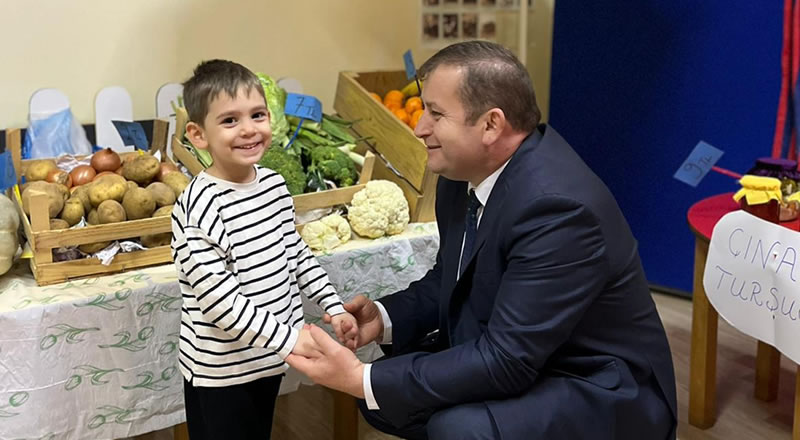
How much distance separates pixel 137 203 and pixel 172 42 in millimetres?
1134

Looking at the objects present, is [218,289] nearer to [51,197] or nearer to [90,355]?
[90,355]

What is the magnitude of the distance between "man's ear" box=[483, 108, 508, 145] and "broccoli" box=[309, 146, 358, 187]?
809 mm

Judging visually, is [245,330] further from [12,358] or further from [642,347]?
[642,347]

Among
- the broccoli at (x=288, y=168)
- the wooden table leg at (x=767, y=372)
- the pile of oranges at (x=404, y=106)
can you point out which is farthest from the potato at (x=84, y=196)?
the wooden table leg at (x=767, y=372)

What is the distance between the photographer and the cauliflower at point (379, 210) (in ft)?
7.07

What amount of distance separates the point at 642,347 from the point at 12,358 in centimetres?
128

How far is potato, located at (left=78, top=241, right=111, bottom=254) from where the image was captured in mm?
1914

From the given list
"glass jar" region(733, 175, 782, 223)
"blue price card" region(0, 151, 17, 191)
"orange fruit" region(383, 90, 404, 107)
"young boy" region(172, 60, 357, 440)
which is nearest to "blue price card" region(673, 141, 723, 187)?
"glass jar" region(733, 175, 782, 223)

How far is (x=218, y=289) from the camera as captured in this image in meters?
1.53

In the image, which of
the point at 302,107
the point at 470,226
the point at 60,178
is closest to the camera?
the point at 470,226

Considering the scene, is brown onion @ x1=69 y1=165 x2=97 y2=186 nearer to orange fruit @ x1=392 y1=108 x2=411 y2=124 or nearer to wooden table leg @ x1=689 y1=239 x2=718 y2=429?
orange fruit @ x1=392 y1=108 x2=411 y2=124

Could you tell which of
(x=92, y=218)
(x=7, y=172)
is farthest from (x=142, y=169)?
(x=7, y=172)

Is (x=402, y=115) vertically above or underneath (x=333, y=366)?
above

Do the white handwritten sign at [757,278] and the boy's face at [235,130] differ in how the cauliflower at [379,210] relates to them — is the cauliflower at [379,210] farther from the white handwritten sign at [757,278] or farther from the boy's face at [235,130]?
the white handwritten sign at [757,278]
